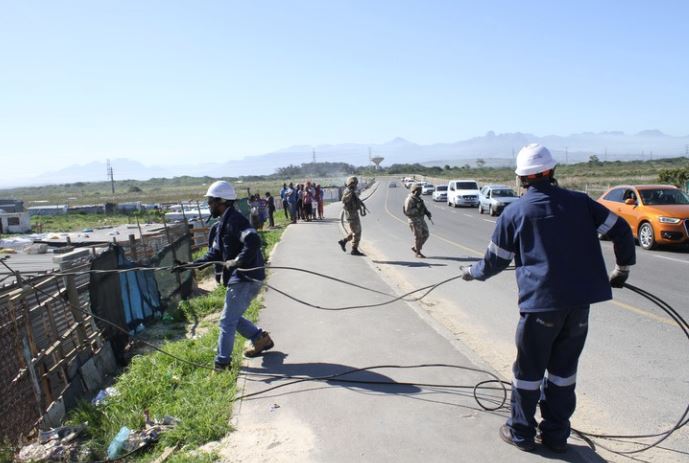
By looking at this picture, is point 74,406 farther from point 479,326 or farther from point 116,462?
point 479,326

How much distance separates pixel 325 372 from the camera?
521 cm

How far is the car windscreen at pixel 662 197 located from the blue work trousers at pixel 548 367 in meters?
12.4

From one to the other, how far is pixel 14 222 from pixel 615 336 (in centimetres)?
4156

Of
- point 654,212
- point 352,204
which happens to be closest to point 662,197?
point 654,212

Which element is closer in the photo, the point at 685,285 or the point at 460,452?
the point at 460,452

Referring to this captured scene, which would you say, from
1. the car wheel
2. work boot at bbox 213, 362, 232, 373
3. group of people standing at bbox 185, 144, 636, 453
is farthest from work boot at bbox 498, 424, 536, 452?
the car wheel

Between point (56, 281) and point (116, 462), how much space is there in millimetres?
2934

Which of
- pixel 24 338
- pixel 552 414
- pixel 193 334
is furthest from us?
pixel 193 334

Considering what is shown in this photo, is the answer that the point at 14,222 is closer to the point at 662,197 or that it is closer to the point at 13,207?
the point at 13,207

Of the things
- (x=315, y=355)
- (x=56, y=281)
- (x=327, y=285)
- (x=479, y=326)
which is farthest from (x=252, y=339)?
(x=327, y=285)

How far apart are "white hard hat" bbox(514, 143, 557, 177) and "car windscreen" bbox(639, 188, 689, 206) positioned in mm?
12322

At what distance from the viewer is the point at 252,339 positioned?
5715mm

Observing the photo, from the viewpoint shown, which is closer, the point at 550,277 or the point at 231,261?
the point at 550,277

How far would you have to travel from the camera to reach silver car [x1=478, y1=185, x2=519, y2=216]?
86.1 feet
